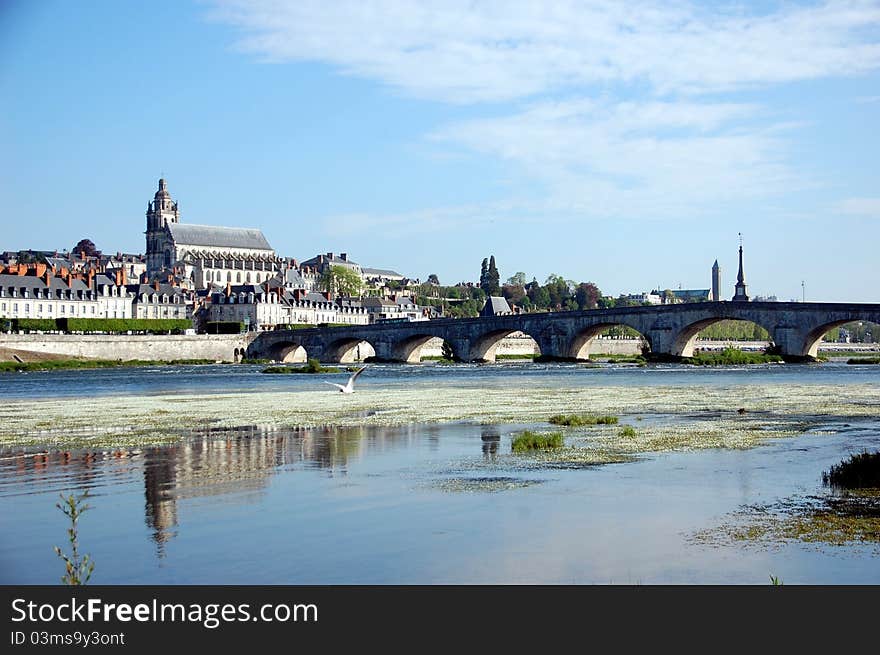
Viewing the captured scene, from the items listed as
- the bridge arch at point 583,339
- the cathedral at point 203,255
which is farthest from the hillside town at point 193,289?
the bridge arch at point 583,339

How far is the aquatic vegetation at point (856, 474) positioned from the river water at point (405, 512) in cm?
42

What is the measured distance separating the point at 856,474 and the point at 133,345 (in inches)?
3874

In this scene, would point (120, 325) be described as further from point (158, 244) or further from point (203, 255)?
point (158, 244)

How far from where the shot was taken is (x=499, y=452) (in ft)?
77.0

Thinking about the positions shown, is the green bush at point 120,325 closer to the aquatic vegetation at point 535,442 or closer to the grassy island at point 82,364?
the grassy island at point 82,364

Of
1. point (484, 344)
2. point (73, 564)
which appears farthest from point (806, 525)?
point (484, 344)

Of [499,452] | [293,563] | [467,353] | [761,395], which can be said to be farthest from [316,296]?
[293,563]

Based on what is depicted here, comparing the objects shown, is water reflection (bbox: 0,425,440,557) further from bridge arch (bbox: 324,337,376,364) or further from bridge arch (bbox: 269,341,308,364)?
bridge arch (bbox: 269,341,308,364)

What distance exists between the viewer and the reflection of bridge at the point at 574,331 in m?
87.1

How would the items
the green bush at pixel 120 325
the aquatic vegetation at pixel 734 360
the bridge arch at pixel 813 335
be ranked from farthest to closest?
the green bush at pixel 120 325, the aquatic vegetation at pixel 734 360, the bridge arch at pixel 813 335

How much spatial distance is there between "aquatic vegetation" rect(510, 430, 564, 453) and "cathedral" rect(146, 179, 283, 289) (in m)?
158

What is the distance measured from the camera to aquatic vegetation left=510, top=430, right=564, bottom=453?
77.2 ft

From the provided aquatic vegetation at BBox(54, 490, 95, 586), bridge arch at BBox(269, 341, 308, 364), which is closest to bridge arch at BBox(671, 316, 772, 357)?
bridge arch at BBox(269, 341, 308, 364)
